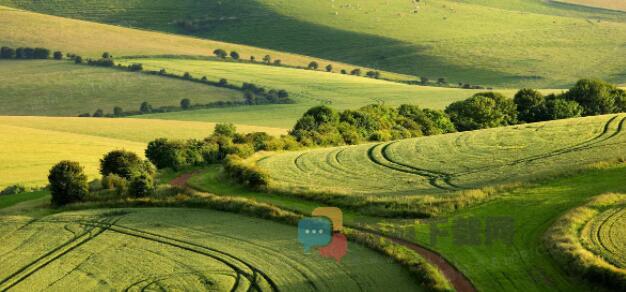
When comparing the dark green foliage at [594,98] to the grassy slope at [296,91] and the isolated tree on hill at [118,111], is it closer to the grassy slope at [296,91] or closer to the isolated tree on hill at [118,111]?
the grassy slope at [296,91]

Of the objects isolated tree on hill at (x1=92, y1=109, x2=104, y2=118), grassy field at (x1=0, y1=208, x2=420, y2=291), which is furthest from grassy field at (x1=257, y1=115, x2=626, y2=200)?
isolated tree on hill at (x1=92, y1=109, x2=104, y2=118)

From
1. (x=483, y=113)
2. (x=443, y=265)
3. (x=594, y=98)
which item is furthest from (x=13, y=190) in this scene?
(x=594, y=98)

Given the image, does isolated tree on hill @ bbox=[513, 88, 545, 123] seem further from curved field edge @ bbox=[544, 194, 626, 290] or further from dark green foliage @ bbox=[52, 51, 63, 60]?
dark green foliage @ bbox=[52, 51, 63, 60]

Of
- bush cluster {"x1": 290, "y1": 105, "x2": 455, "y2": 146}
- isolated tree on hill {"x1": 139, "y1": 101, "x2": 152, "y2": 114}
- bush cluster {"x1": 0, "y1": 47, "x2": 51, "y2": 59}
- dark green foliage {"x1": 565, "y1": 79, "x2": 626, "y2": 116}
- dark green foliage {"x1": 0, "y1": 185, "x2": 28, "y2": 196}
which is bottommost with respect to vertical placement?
isolated tree on hill {"x1": 139, "y1": 101, "x2": 152, "y2": 114}

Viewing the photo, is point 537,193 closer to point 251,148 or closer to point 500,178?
point 500,178

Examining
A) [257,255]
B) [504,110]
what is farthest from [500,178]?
[504,110]
